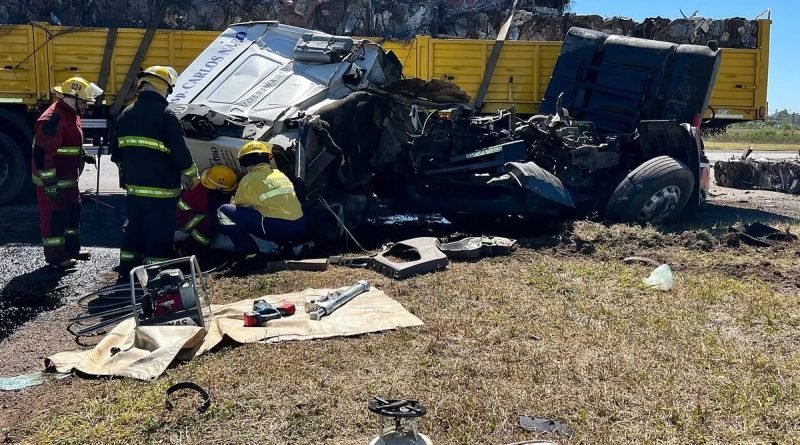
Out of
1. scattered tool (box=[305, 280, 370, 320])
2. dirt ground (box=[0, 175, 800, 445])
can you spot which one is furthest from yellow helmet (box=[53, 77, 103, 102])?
scattered tool (box=[305, 280, 370, 320])

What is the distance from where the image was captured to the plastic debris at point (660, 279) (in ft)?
17.4

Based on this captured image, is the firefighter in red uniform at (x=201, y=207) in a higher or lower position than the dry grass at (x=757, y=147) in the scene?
higher

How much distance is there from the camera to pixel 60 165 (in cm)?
646

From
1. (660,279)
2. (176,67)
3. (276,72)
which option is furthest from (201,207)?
(176,67)

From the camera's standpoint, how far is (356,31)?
42.4 ft

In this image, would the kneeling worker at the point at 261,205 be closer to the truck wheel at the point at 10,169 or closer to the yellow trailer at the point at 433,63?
the yellow trailer at the point at 433,63

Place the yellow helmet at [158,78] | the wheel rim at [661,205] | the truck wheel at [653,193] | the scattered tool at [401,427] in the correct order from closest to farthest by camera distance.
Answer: the scattered tool at [401,427] < the yellow helmet at [158,78] < the truck wheel at [653,193] < the wheel rim at [661,205]

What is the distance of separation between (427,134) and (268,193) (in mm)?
2253

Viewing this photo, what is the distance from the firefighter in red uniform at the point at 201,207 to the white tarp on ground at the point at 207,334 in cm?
183

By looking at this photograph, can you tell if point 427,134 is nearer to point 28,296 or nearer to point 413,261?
point 413,261

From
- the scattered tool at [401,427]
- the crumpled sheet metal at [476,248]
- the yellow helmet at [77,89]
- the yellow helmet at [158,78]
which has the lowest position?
the crumpled sheet metal at [476,248]

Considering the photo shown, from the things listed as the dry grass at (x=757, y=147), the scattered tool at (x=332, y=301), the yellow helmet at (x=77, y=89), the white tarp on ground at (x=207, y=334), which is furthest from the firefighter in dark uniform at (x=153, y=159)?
the dry grass at (x=757, y=147)

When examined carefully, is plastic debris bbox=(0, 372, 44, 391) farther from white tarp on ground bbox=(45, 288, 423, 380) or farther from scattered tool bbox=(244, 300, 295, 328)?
scattered tool bbox=(244, 300, 295, 328)

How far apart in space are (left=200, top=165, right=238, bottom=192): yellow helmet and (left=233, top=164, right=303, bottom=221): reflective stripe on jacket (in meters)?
0.44
